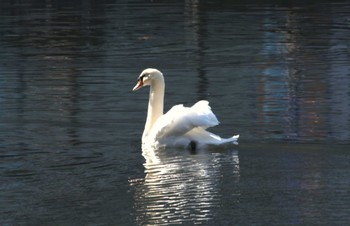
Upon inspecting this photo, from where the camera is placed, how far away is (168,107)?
750 inches

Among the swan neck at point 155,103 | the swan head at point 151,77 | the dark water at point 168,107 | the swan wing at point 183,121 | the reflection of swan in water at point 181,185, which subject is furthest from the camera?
the swan head at point 151,77

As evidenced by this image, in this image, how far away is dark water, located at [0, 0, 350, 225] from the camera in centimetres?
1207

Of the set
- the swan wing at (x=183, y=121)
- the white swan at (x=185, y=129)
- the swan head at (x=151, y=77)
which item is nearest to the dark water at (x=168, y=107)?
the white swan at (x=185, y=129)

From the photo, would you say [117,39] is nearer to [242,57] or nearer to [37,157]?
[242,57]

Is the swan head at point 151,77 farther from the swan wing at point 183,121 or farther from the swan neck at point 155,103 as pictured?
the swan wing at point 183,121

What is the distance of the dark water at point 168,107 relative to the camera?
39.6 feet

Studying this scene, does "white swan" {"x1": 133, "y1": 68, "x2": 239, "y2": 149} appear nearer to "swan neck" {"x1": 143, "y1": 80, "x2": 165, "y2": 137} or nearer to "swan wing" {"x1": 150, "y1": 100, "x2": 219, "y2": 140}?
"swan wing" {"x1": 150, "y1": 100, "x2": 219, "y2": 140}

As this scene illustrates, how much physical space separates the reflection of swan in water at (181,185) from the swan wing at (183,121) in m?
0.23

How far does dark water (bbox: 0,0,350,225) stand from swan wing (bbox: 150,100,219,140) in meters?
0.37

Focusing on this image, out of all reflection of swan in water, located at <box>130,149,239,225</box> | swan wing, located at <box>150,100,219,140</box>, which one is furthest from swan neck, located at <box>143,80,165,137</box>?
reflection of swan in water, located at <box>130,149,239,225</box>

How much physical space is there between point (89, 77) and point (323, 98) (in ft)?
16.6

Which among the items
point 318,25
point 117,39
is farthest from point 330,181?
point 318,25

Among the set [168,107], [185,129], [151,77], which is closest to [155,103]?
[151,77]

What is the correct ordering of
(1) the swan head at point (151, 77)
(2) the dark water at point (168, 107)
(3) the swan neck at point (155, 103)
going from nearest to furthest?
(2) the dark water at point (168, 107)
(3) the swan neck at point (155, 103)
(1) the swan head at point (151, 77)
